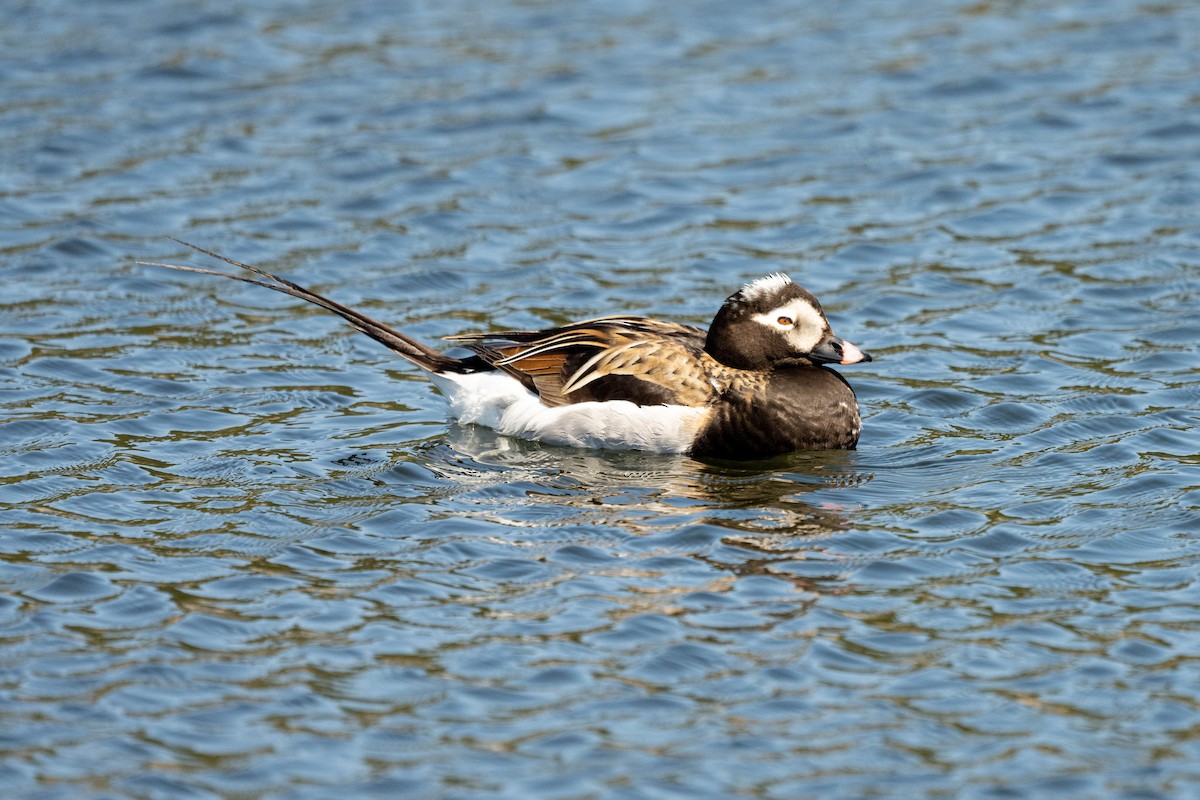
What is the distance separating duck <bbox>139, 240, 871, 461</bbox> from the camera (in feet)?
32.3

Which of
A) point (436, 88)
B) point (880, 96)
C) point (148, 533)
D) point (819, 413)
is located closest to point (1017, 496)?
point (819, 413)

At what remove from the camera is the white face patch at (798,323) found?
10023 millimetres

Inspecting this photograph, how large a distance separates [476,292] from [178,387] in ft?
8.44

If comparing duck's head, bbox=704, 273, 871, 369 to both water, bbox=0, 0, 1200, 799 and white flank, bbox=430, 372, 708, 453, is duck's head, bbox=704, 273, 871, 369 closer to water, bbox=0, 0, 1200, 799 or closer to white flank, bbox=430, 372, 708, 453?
white flank, bbox=430, 372, 708, 453

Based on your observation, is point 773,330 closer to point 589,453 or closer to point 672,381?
point 672,381

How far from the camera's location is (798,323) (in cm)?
1006

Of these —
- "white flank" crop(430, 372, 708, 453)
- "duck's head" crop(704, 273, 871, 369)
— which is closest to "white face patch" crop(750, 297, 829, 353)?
"duck's head" crop(704, 273, 871, 369)

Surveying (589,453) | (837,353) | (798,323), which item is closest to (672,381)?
(589,453)

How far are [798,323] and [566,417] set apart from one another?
1444mm

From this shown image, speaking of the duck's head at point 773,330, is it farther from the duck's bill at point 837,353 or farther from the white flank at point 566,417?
the white flank at point 566,417

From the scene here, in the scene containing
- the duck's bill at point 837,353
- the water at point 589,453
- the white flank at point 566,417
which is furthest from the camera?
the duck's bill at point 837,353

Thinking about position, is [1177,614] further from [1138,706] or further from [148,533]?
[148,533]

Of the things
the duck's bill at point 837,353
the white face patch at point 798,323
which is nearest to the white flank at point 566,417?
the white face patch at point 798,323

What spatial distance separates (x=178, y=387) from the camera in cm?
1092
